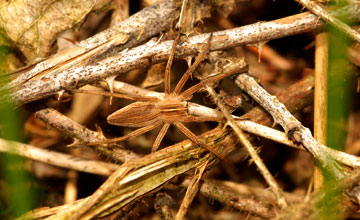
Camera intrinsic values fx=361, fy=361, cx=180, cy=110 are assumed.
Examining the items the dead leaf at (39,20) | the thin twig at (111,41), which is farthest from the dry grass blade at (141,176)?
the dead leaf at (39,20)

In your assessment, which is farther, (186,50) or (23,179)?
(186,50)

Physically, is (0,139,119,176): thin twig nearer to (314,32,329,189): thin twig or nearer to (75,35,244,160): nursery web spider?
(75,35,244,160): nursery web spider

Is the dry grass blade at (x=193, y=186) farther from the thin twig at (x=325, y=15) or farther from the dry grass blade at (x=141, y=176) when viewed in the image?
the thin twig at (x=325, y=15)

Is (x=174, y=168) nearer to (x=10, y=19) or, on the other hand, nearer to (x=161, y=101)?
(x=161, y=101)

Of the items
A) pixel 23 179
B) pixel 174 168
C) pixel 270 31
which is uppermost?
pixel 270 31

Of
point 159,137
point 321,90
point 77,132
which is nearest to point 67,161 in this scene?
point 77,132

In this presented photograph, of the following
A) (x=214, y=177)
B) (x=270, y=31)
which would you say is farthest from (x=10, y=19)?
(x=214, y=177)

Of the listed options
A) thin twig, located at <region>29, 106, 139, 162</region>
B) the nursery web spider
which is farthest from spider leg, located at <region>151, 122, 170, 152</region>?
thin twig, located at <region>29, 106, 139, 162</region>

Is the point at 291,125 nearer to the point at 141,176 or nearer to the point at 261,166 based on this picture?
the point at 261,166
